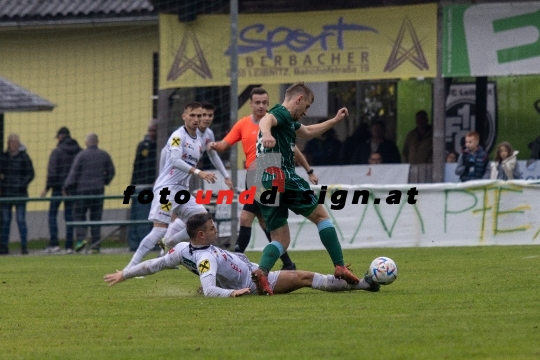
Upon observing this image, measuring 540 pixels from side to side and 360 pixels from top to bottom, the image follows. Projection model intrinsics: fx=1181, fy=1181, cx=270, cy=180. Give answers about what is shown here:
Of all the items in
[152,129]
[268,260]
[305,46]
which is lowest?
[268,260]

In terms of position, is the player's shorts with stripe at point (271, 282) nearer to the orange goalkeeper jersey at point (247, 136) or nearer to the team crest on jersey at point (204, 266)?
the team crest on jersey at point (204, 266)

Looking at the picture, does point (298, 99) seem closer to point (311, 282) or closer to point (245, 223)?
point (311, 282)

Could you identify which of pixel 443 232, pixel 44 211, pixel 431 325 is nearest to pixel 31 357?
pixel 431 325

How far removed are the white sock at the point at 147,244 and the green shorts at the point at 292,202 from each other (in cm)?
307

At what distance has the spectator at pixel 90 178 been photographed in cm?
2125

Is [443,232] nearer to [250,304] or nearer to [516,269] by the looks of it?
[516,269]

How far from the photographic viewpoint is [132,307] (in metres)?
9.51

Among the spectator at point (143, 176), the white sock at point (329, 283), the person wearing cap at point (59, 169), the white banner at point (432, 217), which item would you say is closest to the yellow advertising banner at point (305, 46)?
the spectator at point (143, 176)

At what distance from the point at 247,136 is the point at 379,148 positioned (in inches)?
285

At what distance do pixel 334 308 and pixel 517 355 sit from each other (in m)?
2.57

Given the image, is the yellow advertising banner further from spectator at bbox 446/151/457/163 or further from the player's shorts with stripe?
the player's shorts with stripe

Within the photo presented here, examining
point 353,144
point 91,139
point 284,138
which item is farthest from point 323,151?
point 284,138

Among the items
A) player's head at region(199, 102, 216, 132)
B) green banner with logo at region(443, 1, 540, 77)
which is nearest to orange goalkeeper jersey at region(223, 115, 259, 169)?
player's head at region(199, 102, 216, 132)

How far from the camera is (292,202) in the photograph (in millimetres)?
10195
